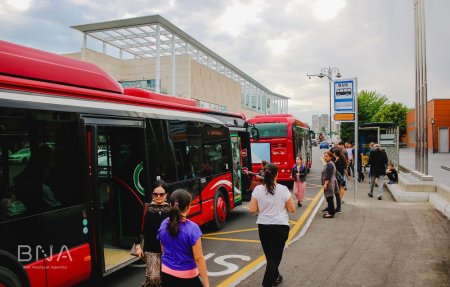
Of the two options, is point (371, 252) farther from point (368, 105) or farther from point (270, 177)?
point (368, 105)

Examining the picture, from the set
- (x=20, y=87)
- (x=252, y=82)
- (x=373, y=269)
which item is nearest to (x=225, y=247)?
(x=373, y=269)

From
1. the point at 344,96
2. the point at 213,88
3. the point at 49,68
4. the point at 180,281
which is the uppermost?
the point at 213,88

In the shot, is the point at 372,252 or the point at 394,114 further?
the point at 394,114

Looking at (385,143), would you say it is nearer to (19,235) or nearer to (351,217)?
(351,217)

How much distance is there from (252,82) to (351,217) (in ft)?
244

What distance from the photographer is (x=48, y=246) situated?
4.76 m

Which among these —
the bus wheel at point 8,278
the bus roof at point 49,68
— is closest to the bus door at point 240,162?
the bus roof at point 49,68

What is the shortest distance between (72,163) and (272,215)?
2.79m

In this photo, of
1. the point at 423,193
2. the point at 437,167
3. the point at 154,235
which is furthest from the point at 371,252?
the point at 437,167

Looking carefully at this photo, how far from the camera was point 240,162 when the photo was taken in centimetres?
1186

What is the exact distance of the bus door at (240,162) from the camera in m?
11.3

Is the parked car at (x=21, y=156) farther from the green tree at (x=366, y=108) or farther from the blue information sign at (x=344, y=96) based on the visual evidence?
the green tree at (x=366, y=108)

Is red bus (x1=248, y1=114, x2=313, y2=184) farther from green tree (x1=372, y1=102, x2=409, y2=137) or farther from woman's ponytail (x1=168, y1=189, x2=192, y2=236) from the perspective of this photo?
green tree (x1=372, y1=102, x2=409, y2=137)

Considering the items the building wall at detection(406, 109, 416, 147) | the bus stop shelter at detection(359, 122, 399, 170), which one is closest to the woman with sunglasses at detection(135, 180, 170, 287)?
the bus stop shelter at detection(359, 122, 399, 170)
